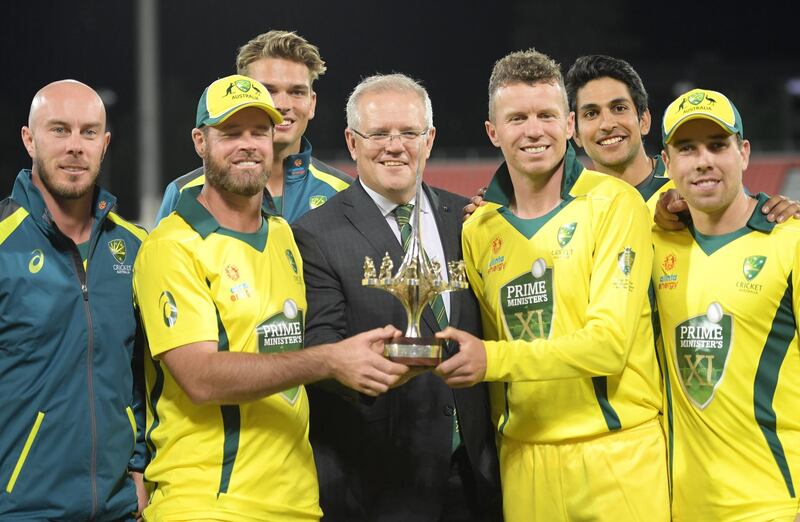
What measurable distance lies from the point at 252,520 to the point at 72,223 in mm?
1242

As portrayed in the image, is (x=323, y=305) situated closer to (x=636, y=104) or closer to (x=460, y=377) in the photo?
Answer: (x=460, y=377)

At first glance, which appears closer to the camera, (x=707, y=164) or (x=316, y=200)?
(x=707, y=164)

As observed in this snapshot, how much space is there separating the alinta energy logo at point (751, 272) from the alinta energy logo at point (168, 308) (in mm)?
1864

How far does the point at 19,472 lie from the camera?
353 centimetres

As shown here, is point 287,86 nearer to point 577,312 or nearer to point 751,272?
point 577,312

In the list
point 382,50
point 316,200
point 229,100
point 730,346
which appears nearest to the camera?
point 730,346

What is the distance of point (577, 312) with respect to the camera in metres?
3.63

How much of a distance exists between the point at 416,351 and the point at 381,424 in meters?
0.74

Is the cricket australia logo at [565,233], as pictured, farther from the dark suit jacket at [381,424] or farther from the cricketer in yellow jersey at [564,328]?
the dark suit jacket at [381,424]

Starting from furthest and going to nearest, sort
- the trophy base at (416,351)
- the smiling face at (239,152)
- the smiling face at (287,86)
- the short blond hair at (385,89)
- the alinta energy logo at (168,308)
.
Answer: the smiling face at (287,86) < the short blond hair at (385,89) < the smiling face at (239,152) < the alinta energy logo at (168,308) < the trophy base at (416,351)

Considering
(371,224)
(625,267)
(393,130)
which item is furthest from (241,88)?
(625,267)

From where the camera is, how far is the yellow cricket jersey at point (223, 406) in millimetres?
3404

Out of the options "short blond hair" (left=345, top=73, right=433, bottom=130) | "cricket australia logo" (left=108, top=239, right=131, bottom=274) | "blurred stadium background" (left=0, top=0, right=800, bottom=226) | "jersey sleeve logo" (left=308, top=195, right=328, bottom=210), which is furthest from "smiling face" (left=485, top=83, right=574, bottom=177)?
"blurred stadium background" (left=0, top=0, right=800, bottom=226)

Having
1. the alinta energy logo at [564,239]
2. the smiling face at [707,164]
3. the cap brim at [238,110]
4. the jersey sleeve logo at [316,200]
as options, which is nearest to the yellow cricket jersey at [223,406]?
the cap brim at [238,110]
